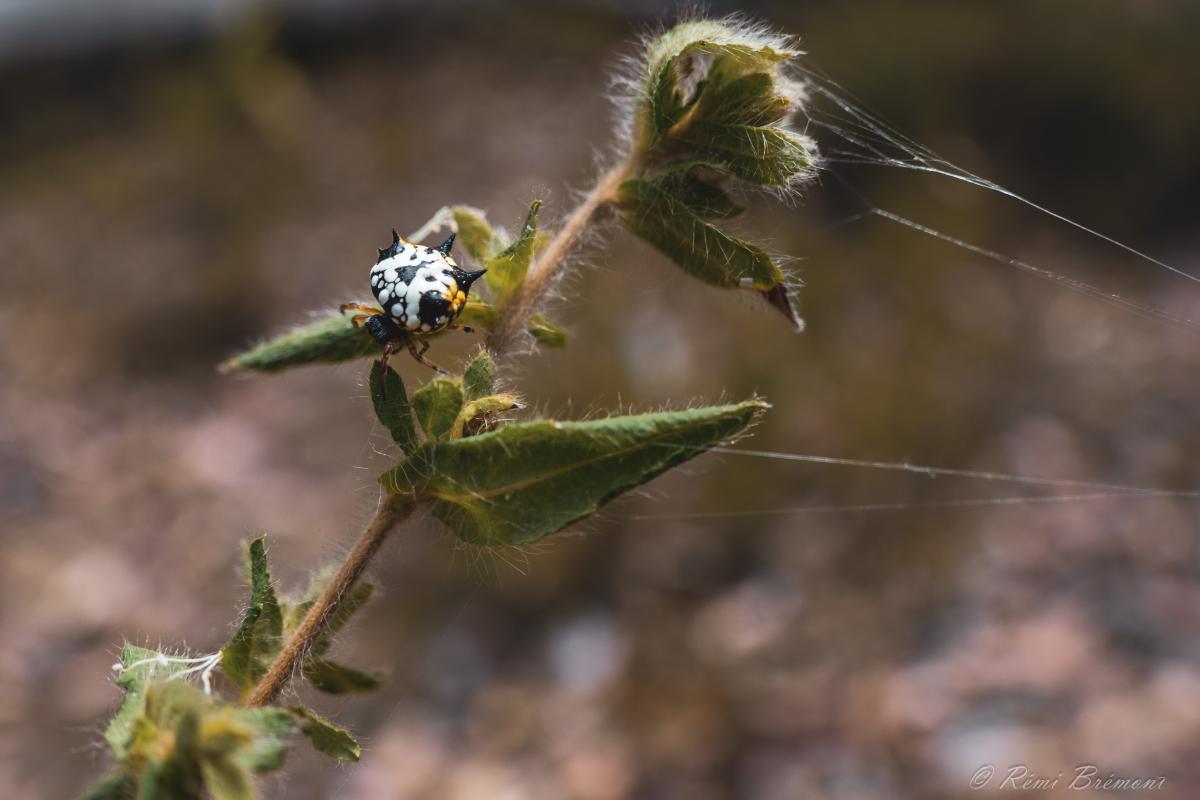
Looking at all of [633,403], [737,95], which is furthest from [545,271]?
[633,403]

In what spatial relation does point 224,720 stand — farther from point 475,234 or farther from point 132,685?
point 475,234

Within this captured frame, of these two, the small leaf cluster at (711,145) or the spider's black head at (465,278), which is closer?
the small leaf cluster at (711,145)

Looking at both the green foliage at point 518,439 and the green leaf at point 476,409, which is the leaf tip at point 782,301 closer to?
the green foliage at point 518,439

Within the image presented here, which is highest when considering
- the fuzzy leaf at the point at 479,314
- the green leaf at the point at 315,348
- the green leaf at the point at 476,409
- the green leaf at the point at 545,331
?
the green leaf at the point at 315,348

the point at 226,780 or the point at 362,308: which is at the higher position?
the point at 362,308

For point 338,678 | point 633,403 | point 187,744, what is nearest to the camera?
point 187,744

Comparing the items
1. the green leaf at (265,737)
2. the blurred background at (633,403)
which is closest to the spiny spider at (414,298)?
the green leaf at (265,737)
